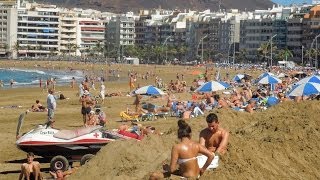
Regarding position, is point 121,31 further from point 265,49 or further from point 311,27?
point 311,27

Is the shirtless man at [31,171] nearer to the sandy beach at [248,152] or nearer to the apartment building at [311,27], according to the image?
the sandy beach at [248,152]

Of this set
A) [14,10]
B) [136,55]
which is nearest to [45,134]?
[136,55]

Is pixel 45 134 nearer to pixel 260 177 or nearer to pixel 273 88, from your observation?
pixel 260 177

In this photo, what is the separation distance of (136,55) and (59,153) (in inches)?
5917

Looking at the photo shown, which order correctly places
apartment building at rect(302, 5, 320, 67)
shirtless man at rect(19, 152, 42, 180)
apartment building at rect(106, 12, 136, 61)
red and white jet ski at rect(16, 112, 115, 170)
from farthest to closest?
apartment building at rect(106, 12, 136, 61) → apartment building at rect(302, 5, 320, 67) → red and white jet ski at rect(16, 112, 115, 170) → shirtless man at rect(19, 152, 42, 180)

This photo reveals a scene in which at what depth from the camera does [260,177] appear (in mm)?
10047

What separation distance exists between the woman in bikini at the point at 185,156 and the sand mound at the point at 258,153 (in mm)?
441

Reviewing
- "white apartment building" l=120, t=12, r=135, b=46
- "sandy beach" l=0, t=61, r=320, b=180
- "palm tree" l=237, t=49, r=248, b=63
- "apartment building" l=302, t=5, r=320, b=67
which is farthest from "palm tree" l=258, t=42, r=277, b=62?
"sandy beach" l=0, t=61, r=320, b=180

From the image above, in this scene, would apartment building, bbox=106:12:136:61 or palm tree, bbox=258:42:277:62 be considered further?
apartment building, bbox=106:12:136:61

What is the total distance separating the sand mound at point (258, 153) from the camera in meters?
10.2

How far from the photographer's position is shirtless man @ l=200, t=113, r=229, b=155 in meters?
9.97

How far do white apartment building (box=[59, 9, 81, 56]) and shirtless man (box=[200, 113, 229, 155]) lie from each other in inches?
6723

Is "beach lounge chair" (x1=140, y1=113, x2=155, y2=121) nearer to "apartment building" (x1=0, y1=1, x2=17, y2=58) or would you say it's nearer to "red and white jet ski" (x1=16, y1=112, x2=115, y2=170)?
"red and white jet ski" (x1=16, y1=112, x2=115, y2=170)

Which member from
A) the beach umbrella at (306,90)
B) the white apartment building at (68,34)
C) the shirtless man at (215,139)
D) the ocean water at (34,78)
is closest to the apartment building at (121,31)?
the white apartment building at (68,34)
